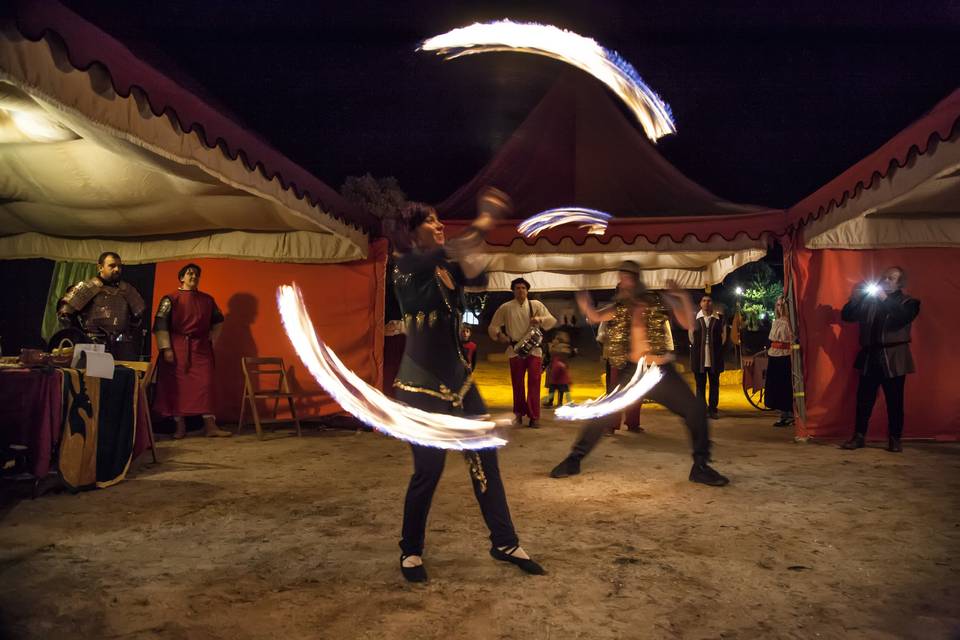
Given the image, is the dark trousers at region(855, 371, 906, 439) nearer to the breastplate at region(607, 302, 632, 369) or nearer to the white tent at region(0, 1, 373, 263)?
the breastplate at region(607, 302, 632, 369)

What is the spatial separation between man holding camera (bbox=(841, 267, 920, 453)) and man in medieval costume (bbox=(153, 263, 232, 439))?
7.20m

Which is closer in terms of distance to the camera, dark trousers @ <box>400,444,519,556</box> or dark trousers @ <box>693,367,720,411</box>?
dark trousers @ <box>400,444,519,556</box>

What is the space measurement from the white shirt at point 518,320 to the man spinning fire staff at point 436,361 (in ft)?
17.5

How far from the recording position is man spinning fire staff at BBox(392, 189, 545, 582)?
10.1 feet

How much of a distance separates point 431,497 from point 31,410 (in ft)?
10.4

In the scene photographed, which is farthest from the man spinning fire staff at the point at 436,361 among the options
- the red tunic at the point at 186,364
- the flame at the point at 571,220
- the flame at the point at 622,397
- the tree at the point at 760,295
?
the tree at the point at 760,295

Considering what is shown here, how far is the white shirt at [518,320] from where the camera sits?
8586mm

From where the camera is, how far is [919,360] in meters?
7.28

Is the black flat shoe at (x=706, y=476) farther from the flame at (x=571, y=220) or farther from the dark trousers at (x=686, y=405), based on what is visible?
the flame at (x=571, y=220)

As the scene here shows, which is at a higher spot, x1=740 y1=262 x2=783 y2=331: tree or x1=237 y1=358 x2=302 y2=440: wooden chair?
x1=740 y1=262 x2=783 y2=331: tree

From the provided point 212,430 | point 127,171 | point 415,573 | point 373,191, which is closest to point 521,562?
point 415,573

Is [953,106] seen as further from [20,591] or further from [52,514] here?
[52,514]

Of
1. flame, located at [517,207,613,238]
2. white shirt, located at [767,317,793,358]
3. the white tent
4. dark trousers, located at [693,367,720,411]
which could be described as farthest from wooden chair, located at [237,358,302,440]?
white shirt, located at [767,317,793,358]

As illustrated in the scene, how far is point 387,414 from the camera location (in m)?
3.54
